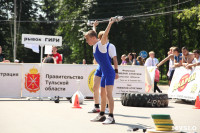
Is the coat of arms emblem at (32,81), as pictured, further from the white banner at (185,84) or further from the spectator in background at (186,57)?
the spectator in background at (186,57)

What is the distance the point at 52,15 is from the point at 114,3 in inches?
736

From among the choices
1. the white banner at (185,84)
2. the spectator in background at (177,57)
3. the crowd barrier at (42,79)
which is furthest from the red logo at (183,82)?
the crowd barrier at (42,79)

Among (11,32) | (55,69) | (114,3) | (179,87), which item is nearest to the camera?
(179,87)

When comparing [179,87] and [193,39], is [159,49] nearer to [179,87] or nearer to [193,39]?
[193,39]

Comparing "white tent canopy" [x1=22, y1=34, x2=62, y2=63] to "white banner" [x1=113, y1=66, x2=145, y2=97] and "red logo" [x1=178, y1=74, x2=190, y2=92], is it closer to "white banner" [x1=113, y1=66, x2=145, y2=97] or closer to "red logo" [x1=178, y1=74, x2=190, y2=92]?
"white banner" [x1=113, y1=66, x2=145, y2=97]

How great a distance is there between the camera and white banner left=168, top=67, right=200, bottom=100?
1360 cm

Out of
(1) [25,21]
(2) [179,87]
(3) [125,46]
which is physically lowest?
(2) [179,87]

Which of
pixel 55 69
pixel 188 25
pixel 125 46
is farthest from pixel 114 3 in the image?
pixel 55 69

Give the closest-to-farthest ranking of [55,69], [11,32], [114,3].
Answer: [55,69], [114,3], [11,32]

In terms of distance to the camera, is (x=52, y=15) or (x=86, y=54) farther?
(x=52, y=15)

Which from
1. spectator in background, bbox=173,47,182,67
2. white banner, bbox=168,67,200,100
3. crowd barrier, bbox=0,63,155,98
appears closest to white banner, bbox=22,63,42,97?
crowd barrier, bbox=0,63,155,98

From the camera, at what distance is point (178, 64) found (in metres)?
15.1

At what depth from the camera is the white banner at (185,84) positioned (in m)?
13.6

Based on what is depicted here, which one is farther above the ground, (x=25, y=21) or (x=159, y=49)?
(x=25, y=21)
